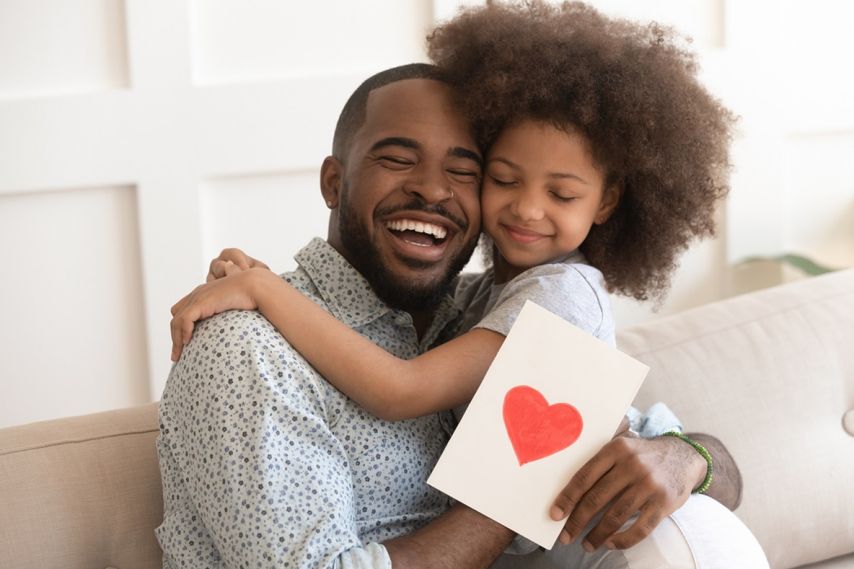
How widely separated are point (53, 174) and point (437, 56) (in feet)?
3.90

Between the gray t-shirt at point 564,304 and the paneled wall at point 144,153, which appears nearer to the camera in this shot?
the gray t-shirt at point 564,304

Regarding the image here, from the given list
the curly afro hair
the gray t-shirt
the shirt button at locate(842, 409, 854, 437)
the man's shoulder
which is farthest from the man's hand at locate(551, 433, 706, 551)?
the shirt button at locate(842, 409, 854, 437)

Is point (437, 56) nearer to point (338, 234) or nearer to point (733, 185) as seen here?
point (338, 234)

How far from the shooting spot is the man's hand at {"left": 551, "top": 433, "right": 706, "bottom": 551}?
1.34 m

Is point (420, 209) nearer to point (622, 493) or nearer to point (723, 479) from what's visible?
point (622, 493)

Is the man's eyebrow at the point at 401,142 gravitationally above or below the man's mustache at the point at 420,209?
above

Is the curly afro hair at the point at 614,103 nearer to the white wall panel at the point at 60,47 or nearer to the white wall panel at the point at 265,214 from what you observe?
the white wall panel at the point at 265,214

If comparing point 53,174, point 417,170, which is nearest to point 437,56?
point 417,170

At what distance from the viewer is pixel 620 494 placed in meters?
1.38

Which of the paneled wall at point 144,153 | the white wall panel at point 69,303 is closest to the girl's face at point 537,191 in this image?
the paneled wall at point 144,153

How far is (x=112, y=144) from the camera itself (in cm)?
254

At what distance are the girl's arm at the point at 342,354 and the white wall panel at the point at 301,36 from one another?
4.33 ft

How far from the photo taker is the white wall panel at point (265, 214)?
103 inches

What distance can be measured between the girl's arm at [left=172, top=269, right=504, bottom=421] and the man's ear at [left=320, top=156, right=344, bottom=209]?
12.5 inches
